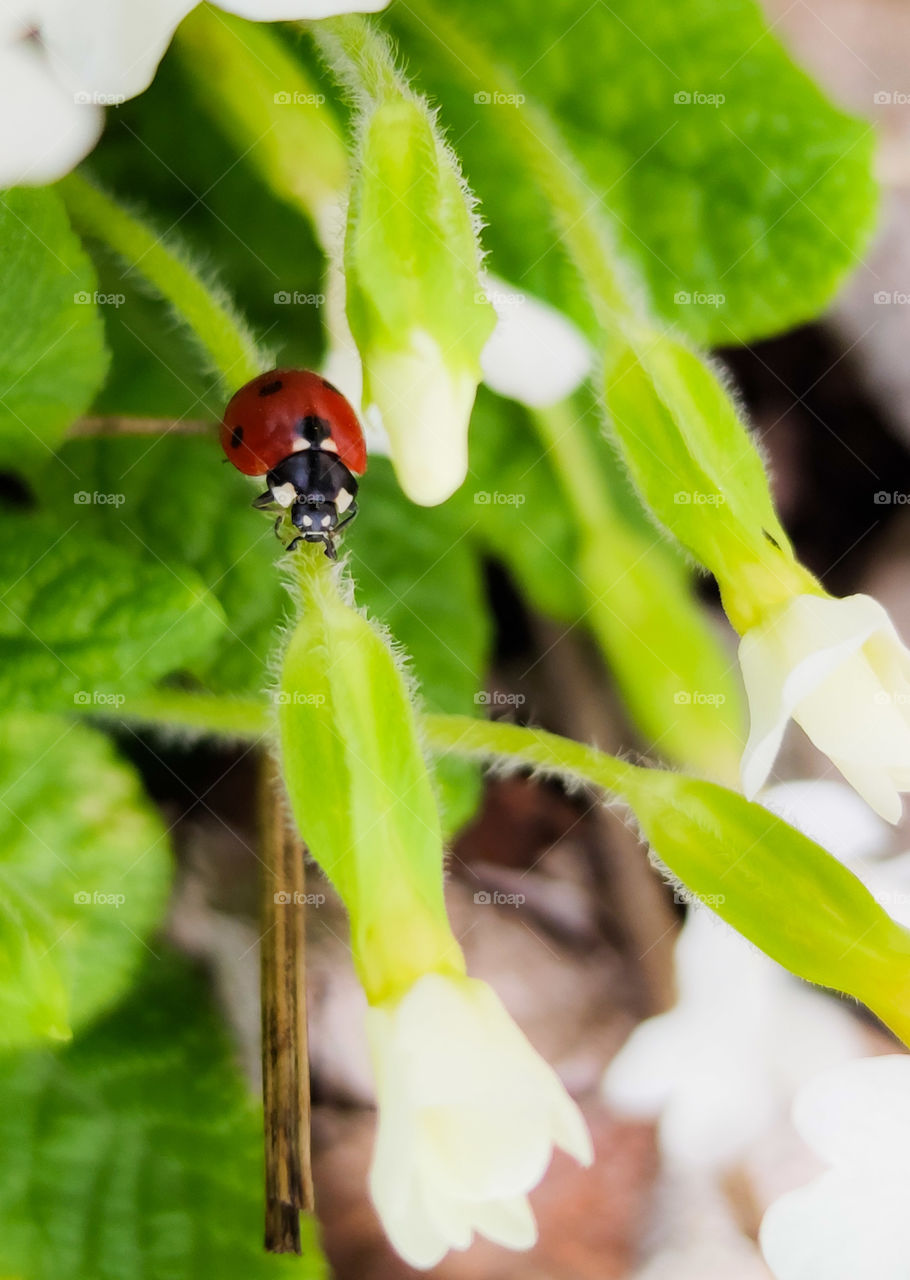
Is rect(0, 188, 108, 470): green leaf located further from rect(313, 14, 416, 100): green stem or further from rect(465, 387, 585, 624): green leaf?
rect(465, 387, 585, 624): green leaf

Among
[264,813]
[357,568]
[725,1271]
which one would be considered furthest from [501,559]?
[725,1271]

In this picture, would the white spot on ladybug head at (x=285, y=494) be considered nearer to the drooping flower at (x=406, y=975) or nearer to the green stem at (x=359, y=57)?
the drooping flower at (x=406, y=975)

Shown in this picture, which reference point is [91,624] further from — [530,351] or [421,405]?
[530,351]

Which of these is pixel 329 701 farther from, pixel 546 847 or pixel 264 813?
pixel 546 847

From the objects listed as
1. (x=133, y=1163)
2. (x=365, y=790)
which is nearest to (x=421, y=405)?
(x=365, y=790)

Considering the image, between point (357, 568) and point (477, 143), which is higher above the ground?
point (477, 143)

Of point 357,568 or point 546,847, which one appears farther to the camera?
point 546,847
